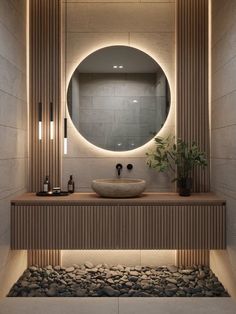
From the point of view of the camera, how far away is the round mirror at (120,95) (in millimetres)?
3781

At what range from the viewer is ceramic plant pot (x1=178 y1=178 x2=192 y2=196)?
3.46 meters

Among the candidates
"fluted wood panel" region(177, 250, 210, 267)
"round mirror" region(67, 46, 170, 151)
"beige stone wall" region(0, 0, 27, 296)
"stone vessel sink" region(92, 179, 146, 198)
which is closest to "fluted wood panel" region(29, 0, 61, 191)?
"beige stone wall" region(0, 0, 27, 296)

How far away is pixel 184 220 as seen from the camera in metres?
3.22

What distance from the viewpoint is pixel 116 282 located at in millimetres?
3326

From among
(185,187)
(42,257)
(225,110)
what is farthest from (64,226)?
(225,110)

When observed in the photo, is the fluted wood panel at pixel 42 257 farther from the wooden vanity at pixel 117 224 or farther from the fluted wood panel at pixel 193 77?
the fluted wood panel at pixel 193 77

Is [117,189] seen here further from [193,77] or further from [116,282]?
[193,77]

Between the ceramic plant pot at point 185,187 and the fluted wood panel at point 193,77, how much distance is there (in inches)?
10.4

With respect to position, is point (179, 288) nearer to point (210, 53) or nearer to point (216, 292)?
point (216, 292)

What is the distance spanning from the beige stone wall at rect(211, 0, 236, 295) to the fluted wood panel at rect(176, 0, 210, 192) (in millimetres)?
126

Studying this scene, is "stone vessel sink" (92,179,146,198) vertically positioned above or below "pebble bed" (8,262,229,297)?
above

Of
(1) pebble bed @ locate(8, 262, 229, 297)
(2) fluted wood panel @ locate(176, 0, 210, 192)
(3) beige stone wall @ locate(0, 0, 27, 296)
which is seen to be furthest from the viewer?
(2) fluted wood panel @ locate(176, 0, 210, 192)

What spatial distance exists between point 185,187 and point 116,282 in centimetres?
111

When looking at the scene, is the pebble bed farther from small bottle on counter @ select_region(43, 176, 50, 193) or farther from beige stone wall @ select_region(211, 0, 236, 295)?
small bottle on counter @ select_region(43, 176, 50, 193)
